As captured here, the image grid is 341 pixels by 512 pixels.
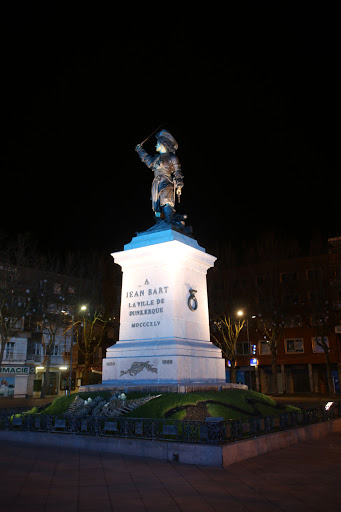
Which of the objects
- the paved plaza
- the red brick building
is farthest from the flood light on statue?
the red brick building

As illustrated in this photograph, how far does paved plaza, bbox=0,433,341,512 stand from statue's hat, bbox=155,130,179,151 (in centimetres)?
1218

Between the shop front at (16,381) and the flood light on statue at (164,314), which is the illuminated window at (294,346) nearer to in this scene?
the shop front at (16,381)

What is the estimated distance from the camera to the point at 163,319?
48.2 feet

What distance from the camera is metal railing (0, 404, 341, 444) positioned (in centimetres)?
955

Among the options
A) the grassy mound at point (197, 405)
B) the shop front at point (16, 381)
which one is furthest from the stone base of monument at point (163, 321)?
the shop front at point (16, 381)

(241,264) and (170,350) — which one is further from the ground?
(241,264)

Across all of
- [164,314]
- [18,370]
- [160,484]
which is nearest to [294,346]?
[18,370]

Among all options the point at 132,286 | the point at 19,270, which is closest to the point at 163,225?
the point at 132,286

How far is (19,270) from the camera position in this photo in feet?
→ 117

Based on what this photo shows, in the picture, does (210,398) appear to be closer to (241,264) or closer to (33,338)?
(241,264)

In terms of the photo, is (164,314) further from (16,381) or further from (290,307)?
(16,381)

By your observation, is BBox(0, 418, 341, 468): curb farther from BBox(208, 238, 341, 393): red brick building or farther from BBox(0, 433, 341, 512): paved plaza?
BBox(208, 238, 341, 393): red brick building

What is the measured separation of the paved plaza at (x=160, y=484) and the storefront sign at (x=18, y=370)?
44.2 metres

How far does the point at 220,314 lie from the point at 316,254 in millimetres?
18335
